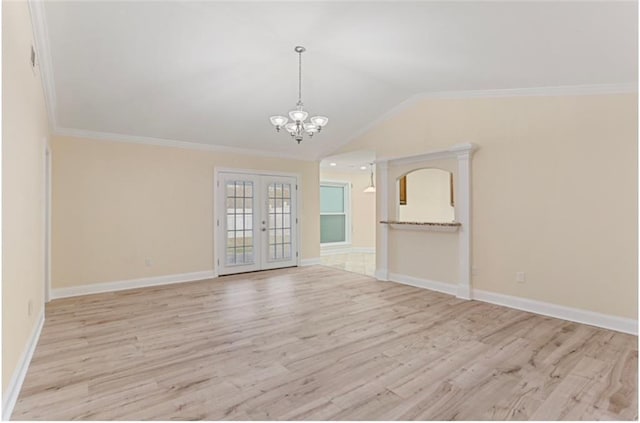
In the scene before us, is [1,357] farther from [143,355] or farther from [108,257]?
[108,257]

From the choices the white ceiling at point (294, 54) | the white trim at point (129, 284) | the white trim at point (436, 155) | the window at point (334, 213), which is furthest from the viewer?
the window at point (334, 213)

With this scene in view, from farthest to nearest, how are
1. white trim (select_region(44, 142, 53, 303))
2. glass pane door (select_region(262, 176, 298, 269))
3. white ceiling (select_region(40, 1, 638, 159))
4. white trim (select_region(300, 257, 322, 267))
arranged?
white trim (select_region(300, 257, 322, 267))
glass pane door (select_region(262, 176, 298, 269))
white trim (select_region(44, 142, 53, 303))
white ceiling (select_region(40, 1, 638, 159))

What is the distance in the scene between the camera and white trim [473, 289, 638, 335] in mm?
3590

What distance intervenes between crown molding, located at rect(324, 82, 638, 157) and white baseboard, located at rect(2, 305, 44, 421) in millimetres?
5495

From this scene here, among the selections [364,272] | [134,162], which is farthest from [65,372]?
[364,272]

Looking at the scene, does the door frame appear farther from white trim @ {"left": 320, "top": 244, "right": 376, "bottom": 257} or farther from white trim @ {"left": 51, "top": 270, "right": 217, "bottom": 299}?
white trim @ {"left": 320, "top": 244, "right": 376, "bottom": 257}

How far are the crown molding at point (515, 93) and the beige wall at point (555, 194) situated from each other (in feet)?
0.19

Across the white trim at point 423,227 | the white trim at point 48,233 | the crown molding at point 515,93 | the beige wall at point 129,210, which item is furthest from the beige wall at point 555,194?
the white trim at point 48,233

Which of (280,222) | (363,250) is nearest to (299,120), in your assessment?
(280,222)

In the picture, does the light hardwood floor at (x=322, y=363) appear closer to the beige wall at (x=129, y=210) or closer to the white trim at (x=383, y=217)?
the beige wall at (x=129, y=210)

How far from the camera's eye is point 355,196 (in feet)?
33.9

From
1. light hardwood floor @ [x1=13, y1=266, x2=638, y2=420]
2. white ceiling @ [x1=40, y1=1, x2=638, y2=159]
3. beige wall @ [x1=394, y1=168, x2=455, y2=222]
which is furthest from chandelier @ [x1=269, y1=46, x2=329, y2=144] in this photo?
beige wall @ [x1=394, y1=168, x2=455, y2=222]

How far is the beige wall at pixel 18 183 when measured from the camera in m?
2.08

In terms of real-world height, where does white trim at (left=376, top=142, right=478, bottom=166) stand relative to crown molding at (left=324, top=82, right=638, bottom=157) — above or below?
below
